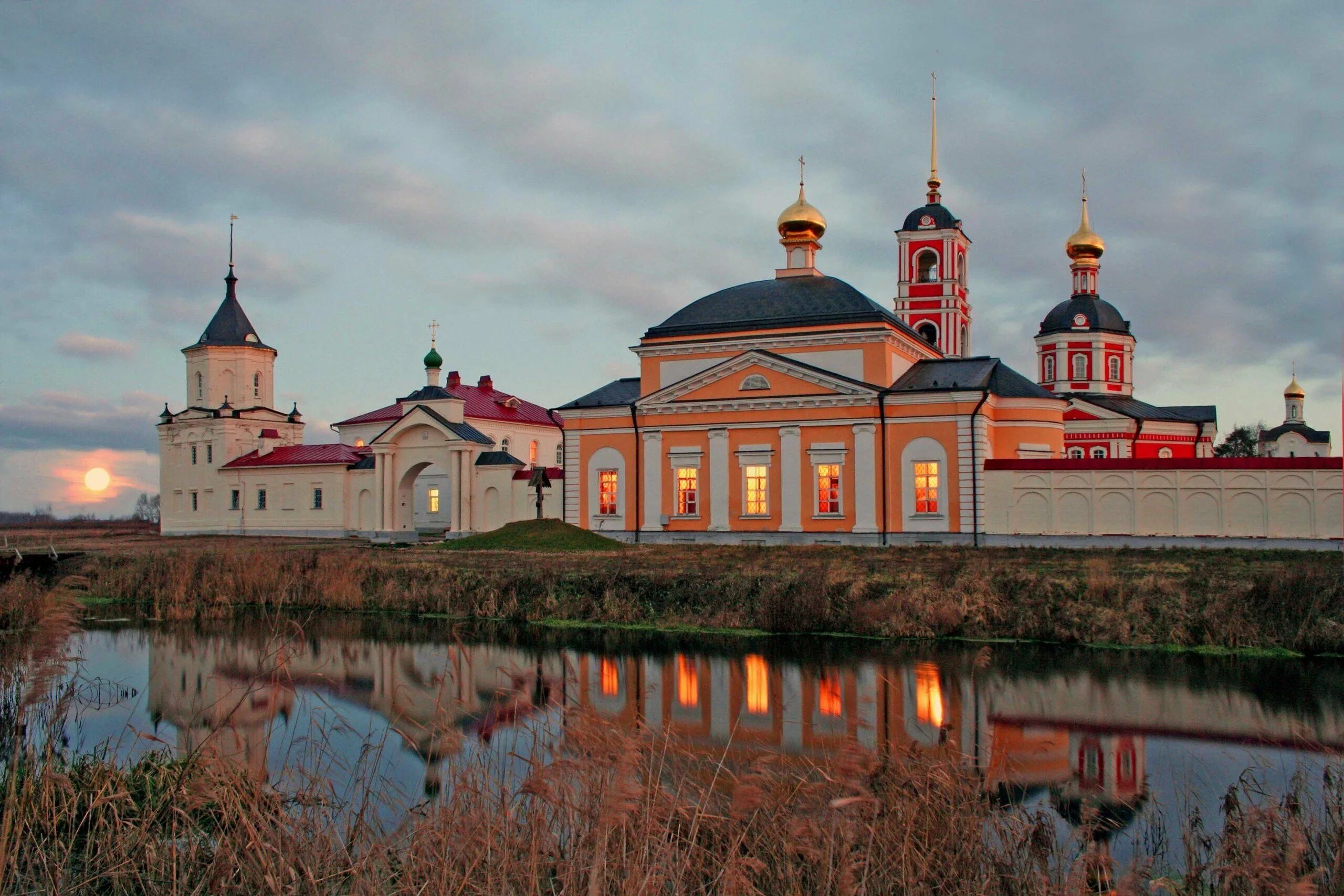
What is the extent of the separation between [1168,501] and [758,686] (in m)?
18.8

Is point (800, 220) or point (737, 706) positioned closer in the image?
point (737, 706)

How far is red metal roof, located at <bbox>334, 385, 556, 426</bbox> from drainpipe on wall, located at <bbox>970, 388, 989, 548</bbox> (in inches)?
1110

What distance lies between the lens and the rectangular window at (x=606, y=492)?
3447 centimetres

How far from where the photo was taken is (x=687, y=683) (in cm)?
1312

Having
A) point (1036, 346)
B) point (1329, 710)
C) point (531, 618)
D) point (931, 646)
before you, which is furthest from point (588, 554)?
point (1036, 346)

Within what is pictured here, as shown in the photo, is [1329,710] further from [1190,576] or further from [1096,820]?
[1190,576]

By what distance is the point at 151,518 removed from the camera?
93.3 meters

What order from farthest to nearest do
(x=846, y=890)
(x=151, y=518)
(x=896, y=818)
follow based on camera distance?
(x=151, y=518) < (x=896, y=818) < (x=846, y=890)

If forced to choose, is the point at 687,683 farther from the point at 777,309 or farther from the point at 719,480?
the point at 777,309

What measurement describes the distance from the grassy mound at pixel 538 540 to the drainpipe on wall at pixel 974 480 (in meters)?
9.94

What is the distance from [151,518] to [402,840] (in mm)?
97995

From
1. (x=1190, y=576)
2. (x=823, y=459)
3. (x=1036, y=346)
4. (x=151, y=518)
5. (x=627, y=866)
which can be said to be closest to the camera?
(x=627, y=866)

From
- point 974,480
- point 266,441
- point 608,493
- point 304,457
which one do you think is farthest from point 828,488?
point 266,441

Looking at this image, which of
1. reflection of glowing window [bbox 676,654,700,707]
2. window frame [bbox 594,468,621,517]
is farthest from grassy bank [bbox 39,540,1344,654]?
window frame [bbox 594,468,621,517]
